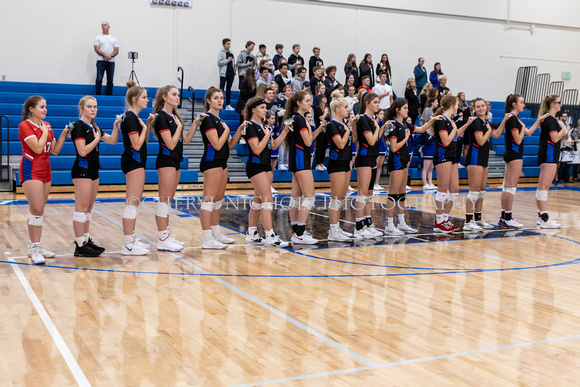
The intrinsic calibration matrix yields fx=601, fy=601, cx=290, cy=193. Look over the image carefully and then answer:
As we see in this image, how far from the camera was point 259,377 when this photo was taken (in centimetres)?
344

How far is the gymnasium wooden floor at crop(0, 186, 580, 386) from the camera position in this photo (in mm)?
3539

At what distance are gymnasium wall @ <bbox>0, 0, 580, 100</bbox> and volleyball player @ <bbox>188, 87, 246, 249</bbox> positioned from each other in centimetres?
1042

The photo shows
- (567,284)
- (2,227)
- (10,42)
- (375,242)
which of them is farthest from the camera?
(10,42)

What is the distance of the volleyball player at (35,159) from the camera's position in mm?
5926

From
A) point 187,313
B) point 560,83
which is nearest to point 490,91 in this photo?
point 560,83

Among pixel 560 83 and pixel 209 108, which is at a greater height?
pixel 560 83

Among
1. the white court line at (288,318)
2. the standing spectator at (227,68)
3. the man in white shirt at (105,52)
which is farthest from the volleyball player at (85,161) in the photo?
the standing spectator at (227,68)

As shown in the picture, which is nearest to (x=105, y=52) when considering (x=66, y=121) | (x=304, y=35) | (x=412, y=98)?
(x=66, y=121)

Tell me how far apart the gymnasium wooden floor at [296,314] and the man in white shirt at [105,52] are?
8.03m

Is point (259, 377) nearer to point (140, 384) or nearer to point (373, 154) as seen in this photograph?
point (140, 384)

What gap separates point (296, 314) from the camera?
464 centimetres

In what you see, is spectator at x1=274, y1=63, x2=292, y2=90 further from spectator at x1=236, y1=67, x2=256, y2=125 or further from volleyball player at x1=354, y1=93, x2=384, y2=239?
volleyball player at x1=354, y1=93, x2=384, y2=239

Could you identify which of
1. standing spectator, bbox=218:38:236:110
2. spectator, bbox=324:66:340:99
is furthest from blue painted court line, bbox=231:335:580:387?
standing spectator, bbox=218:38:236:110

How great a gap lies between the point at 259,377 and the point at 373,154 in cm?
461
